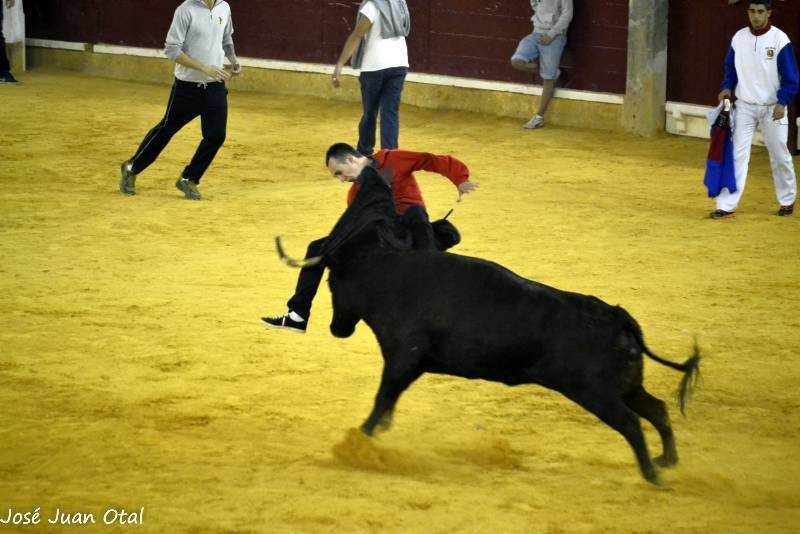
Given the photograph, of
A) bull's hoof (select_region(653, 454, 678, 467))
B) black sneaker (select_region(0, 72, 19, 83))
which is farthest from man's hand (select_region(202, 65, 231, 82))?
black sneaker (select_region(0, 72, 19, 83))

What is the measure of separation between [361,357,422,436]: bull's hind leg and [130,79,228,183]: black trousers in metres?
5.89

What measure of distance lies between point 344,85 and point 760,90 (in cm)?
766

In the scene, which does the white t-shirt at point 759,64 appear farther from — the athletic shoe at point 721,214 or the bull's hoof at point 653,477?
the bull's hoof at point 653,477

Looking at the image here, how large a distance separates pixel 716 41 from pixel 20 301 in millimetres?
8764

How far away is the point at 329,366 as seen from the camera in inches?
280

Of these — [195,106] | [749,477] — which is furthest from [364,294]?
[195,106]

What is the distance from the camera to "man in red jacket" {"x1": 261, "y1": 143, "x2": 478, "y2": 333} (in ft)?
19.6

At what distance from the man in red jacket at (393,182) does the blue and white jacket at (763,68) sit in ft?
16.8

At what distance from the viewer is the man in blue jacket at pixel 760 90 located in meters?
10.8

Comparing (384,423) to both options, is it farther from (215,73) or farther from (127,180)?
(127,180)

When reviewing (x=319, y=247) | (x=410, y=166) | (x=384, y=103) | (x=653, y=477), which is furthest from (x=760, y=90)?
(x=653, y=477)

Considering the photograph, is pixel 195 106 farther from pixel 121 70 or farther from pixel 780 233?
pixel 121 70

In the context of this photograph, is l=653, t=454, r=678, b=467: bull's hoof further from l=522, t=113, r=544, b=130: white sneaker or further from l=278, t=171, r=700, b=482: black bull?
l=522, t=113, r=544, b=130: white sneaker

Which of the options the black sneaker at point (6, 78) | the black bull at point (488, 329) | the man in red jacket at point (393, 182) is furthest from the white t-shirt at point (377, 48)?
the black sneaker at point (6, 78)
